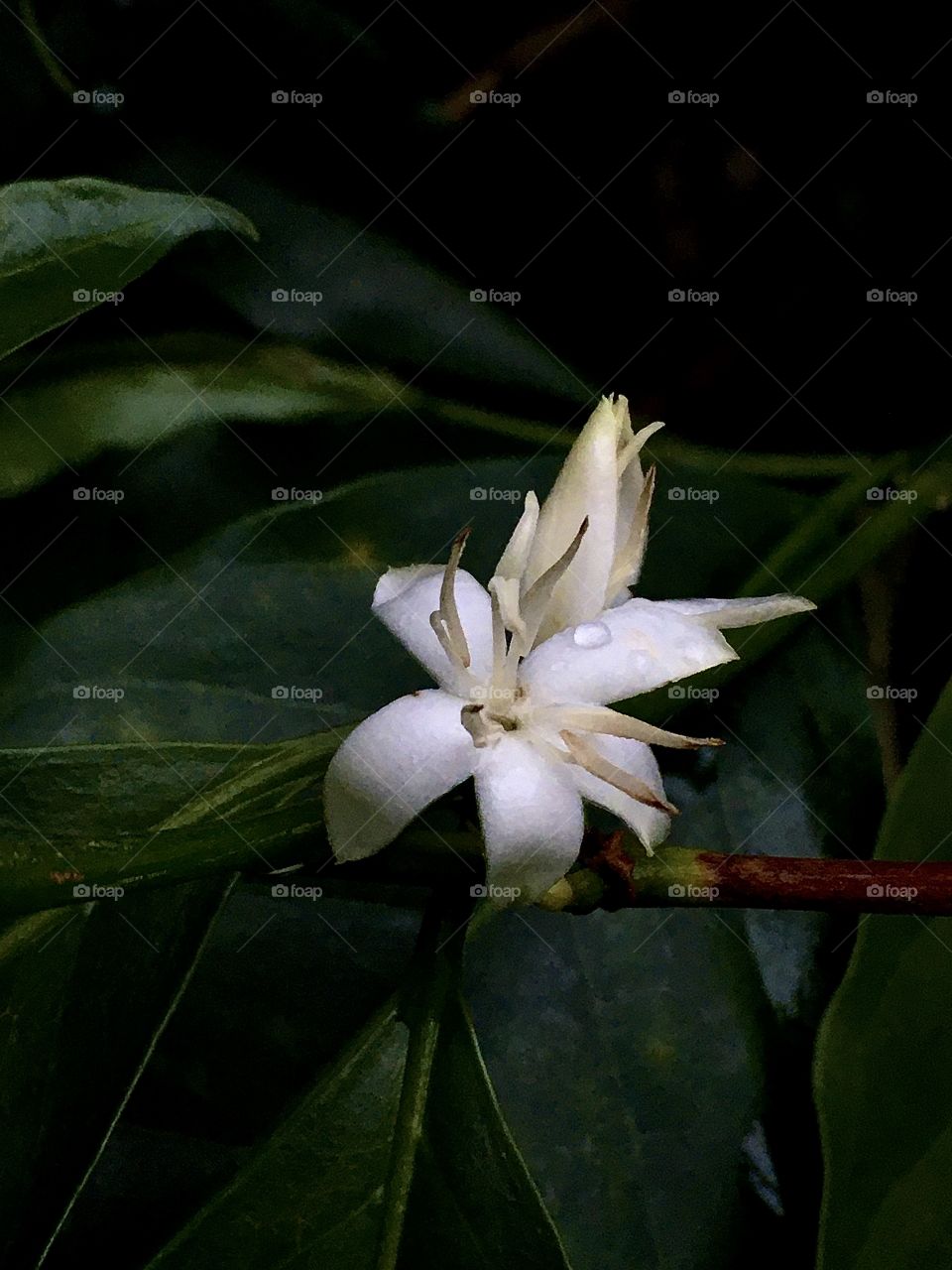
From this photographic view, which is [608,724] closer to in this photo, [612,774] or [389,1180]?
[612,774]

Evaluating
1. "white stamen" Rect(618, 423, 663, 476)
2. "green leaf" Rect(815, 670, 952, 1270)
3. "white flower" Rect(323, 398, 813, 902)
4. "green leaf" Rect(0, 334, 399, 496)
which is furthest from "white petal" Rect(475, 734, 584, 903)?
"green leaf" Rect(0, 334, 399, 496)

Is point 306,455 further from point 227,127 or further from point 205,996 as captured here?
point 205,996

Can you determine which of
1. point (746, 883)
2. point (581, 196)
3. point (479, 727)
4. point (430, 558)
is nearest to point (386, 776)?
point (479, 727)

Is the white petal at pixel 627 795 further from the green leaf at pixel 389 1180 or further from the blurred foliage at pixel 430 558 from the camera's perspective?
the green leaf at pixel 389 1180

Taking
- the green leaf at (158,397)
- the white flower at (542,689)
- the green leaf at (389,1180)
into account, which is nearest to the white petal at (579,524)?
the white flower at (542,689)

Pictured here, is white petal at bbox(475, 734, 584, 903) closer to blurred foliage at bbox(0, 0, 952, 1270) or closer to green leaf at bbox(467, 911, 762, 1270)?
blurred foliage at bbox(0, 0, 952, 1270)

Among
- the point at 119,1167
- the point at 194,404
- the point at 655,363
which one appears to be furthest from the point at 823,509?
the point at 119,1167

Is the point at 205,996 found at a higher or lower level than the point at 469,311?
lower
